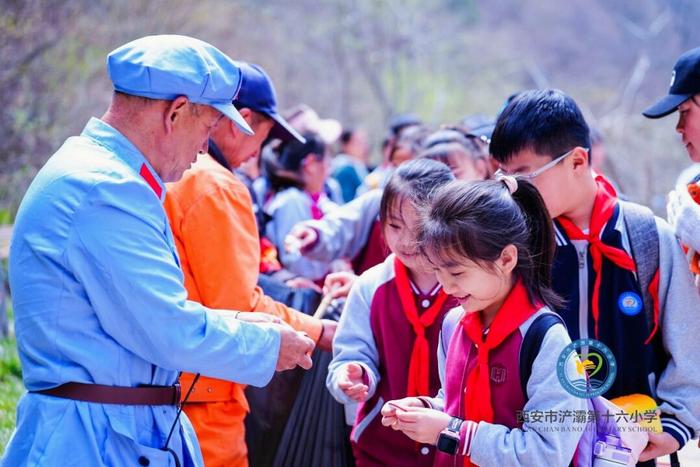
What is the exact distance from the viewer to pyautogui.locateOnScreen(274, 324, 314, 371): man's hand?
2.54 m

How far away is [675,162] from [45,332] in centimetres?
1347

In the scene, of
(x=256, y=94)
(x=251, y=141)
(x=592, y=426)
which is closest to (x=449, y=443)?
(x=592, y=426)

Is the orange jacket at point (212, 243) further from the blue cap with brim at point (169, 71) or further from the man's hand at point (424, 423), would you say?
the man's hand at point (424, 423)

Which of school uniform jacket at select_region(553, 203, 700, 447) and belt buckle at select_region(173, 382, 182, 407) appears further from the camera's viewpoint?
school uniform jacket at select_region(553, 203, 700, 447)

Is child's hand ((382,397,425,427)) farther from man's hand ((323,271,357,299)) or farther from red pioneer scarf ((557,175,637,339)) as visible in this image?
man's hand ((323,271,357,299))

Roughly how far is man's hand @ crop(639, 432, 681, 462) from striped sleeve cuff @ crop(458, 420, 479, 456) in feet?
2.30

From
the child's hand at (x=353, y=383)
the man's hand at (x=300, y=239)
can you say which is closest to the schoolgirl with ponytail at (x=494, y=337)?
the child's hand at (x=353, y=383)

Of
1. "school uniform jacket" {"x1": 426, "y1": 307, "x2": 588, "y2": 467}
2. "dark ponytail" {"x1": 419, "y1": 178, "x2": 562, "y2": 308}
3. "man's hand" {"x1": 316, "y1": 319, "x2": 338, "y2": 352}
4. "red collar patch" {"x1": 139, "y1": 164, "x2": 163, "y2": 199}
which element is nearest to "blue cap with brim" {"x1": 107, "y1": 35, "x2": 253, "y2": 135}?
"red collar patch" {"x1": 139, "y1": 164, "x2": 163, "y2": 199}

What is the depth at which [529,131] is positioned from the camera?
116 inches

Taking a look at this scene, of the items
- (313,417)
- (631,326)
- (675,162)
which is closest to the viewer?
(631,326)

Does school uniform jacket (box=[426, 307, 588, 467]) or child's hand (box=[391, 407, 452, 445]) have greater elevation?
school uniform jacket (box=[426, 307, 588, 467])

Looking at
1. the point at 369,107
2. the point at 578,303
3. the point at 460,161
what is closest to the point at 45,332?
the point at 578,303

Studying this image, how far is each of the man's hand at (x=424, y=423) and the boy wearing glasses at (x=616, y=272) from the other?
609 millimetres

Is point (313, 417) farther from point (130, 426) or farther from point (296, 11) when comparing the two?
point (296, 11)
